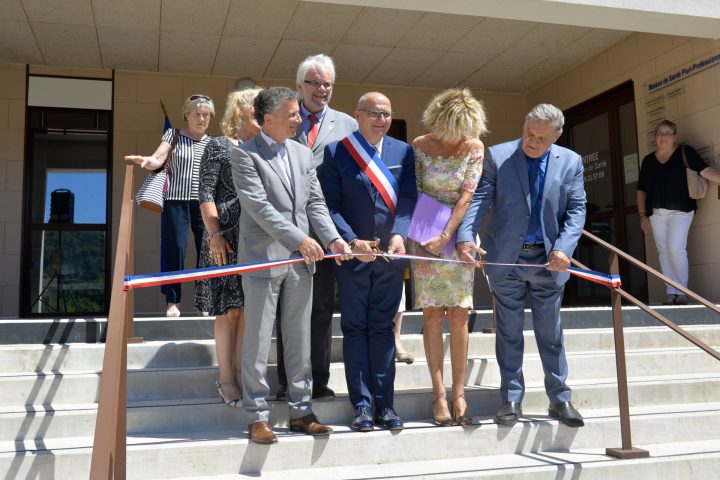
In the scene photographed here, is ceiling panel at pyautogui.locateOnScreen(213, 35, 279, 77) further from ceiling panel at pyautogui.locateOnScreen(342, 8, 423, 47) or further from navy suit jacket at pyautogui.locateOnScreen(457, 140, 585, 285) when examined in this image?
navy suit jacket at pyautogui.locateOnScreen(457, 140, 585, 285)

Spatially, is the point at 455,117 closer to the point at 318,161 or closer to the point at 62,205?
the point at 318,161

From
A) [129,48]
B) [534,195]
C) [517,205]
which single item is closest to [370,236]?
[517,205]

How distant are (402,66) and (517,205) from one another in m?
4.91

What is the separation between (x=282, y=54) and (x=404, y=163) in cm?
458

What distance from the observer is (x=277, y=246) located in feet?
10.4

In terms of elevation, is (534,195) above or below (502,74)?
below

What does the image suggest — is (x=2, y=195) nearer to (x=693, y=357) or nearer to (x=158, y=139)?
(x=158, y=139)

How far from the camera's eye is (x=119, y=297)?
2.59m

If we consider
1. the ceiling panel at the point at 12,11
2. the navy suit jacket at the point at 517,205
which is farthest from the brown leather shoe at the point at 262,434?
the ceiling panel at the point at 12,11

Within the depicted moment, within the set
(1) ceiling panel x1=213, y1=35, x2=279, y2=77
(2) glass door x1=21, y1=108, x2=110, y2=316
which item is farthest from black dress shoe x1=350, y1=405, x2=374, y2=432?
(2) glass door x1=21, y1=108, x2=110, y2=316

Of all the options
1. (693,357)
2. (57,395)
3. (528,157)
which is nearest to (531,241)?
(528,157)

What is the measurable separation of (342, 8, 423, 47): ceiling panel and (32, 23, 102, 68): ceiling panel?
2570mm

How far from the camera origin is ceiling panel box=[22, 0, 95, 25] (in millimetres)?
6324

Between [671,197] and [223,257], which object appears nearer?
[223,257]
